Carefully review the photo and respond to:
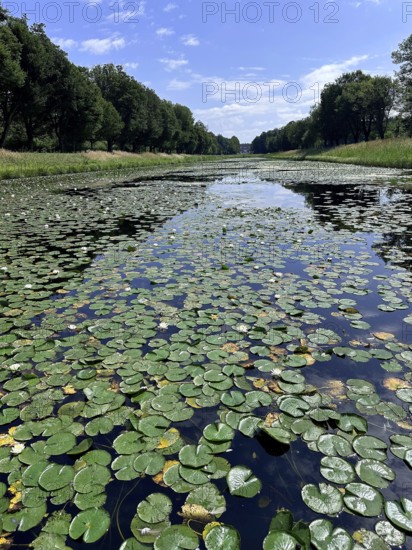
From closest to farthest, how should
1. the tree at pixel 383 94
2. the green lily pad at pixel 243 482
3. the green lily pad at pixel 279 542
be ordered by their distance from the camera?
the green lily pad at pixel 279 542
the green lily pad at pixel 243 482
the tree at pixel 383 94

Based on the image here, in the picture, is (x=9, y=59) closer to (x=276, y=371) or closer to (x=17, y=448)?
(x=17, y=448)

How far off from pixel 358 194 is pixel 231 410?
12824 mm

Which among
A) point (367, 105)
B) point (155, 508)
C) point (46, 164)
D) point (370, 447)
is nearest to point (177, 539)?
point (155, 508)

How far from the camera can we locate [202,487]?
1.73m

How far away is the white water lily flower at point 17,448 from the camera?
6.30 feet

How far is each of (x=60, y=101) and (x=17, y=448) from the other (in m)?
40.9

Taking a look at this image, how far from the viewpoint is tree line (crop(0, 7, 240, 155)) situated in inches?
1105

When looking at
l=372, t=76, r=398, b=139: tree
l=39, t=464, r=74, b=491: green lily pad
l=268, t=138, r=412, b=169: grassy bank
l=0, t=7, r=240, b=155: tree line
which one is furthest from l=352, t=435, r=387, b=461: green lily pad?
l=372, t=76, r=398, b=139: tree

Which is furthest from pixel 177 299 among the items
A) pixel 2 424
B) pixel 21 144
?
pixel 21 144

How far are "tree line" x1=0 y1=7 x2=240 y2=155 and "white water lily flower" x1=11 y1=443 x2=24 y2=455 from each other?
2991cm

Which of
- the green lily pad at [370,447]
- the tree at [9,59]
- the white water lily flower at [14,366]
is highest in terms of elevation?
the tree at [9,59]

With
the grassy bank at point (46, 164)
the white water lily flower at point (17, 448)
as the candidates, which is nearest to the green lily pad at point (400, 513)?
the white water lily flower at point (17, 448)

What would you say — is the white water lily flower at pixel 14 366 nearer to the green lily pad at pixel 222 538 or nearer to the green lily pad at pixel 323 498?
the green lily pad at pixel 222 538

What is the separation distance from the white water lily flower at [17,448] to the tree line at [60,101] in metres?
29.9
